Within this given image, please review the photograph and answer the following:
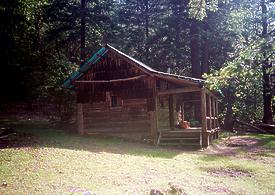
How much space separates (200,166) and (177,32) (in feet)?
64.9

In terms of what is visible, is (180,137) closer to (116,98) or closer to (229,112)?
(116,98)

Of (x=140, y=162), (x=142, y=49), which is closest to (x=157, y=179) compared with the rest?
(x=140, y=162)

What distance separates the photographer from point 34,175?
32.4 feet

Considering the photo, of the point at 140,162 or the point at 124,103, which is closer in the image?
the point at 140,162

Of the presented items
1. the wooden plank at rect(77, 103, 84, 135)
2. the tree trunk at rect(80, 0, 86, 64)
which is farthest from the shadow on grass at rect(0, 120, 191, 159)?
the tree trunk at rect(80, 0, 86, 64)

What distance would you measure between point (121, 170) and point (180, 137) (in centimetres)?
884

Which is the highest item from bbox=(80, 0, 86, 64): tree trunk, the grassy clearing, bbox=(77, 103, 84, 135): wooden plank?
bbox=(80, 0, 86, 64): tree trunk

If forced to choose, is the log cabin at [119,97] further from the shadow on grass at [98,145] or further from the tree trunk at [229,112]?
the tree trunk at [229,112]

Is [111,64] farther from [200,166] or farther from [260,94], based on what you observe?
[260,94]

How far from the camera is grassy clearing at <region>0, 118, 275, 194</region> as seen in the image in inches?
357

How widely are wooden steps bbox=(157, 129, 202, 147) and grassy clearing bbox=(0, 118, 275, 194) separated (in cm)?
172

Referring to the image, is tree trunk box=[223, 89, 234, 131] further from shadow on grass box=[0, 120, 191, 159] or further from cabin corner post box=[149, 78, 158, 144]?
shadow on grass box=[0, 120, 191, 159]

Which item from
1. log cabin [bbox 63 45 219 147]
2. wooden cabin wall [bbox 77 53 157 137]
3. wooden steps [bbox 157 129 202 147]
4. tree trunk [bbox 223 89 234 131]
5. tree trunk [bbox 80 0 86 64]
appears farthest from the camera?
tree trunk [bbox 223 89 234 131]

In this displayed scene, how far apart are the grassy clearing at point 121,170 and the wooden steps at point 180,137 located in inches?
67.8
